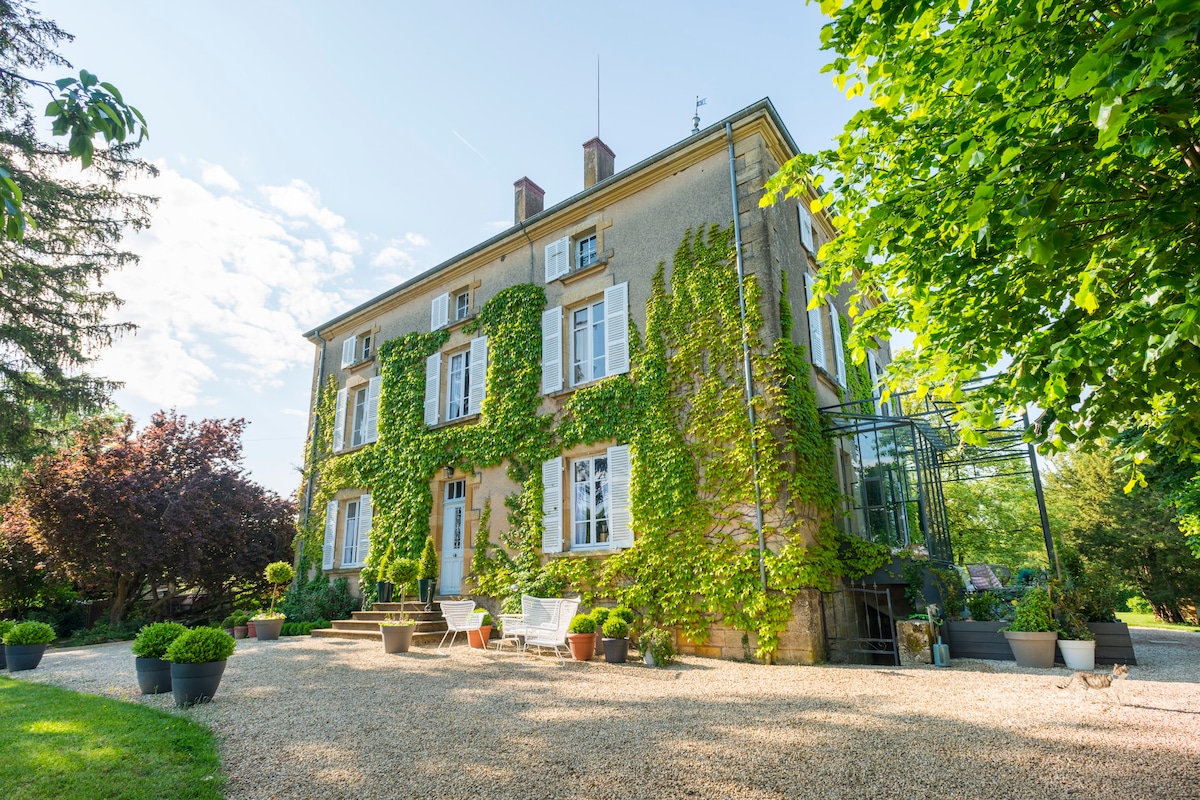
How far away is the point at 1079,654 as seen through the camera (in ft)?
23.5

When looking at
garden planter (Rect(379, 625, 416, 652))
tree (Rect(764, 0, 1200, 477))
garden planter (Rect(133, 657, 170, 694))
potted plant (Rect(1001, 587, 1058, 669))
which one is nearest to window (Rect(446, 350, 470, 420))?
garden planter (Rect(379, 625, 416, 652))

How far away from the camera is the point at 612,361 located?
35.0ft

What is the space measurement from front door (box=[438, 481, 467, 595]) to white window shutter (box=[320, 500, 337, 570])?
3465 mm

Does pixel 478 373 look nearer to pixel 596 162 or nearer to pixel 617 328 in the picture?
pixel 617 328

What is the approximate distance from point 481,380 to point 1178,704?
10651mm

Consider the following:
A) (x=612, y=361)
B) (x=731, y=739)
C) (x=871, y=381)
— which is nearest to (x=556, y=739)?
(x=731, y=739)

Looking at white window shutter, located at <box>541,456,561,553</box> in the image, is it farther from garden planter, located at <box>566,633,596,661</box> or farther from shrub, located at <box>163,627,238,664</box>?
shrub, located at <box>163,627,238,664</box>

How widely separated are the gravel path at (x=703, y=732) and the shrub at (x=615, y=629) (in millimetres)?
760

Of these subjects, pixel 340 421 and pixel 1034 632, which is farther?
pixel 340 421

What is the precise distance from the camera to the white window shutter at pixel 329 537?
14.6m

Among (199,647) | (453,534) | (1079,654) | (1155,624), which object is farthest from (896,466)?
(1155,624)

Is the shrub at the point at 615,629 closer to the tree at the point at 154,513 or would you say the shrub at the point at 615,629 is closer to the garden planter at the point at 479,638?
the garden planter at the point at 479,638

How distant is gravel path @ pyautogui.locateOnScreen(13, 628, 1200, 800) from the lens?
3.55 metres

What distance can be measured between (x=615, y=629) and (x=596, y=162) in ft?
29.1
